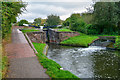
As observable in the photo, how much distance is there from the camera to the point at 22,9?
13.0 metres

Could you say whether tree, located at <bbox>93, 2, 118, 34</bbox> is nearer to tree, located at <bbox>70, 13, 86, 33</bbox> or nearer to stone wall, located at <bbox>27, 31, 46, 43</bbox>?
tree, located at <bbox>70, 13, 86, 33</bbox>

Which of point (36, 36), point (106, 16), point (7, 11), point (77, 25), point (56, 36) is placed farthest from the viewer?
point (77, 25)

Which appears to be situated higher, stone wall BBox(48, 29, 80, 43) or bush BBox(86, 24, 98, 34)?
bush BBox(86, 24, 98, 34)

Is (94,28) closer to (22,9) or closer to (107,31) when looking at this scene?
(107,31)

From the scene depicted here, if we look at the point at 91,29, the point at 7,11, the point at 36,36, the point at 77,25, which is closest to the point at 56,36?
the point at 36,36

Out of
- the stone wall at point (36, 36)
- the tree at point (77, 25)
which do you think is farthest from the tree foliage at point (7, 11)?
the tree at point (77, 25)

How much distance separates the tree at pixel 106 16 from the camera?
28.7 m

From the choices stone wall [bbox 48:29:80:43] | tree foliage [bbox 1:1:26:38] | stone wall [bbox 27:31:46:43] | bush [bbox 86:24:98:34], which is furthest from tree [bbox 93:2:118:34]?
tree foliage [bbox 1:1:26:38]

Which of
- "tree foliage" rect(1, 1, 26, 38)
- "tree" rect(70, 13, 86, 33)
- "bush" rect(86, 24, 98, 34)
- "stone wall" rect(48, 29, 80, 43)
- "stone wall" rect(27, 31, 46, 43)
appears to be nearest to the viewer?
"tree foliage" rect(1, 1, 26, 38)

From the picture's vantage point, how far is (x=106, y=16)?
29578 millimetres

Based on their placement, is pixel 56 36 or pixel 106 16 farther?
pixel 106 16

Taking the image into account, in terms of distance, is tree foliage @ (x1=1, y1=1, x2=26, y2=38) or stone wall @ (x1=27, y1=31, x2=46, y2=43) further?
stone wall @ (x1=27, y1=31, x2=46, y2=43)

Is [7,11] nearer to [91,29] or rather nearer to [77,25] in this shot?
[77,25]

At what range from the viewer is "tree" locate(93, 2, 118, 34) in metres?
28.7
